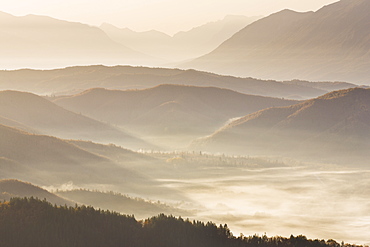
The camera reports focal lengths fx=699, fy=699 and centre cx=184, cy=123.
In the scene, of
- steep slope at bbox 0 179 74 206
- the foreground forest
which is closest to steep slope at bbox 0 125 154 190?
steep slope at bbox 0 179 74 206

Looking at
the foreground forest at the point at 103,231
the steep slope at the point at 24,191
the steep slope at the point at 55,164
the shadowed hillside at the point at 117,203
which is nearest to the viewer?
the foreground forest at the point at 103,231

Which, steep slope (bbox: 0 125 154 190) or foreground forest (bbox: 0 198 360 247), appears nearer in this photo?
foreground forest (bbox: 0 198 360 247)

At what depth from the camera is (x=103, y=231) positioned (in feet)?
153

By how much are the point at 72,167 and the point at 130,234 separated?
303ft

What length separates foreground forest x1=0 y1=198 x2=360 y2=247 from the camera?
43969 mm

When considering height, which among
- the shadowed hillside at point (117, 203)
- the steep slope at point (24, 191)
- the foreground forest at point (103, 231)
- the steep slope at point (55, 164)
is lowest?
the foreground forest at point (103, 231)

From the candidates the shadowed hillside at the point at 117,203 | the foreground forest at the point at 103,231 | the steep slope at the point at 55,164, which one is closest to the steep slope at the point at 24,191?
the shadowed hillside at the point at 117,203

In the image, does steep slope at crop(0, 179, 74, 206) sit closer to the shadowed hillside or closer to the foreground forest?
the shadowed hillside

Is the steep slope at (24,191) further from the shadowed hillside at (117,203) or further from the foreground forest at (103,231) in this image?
the foreground forest at (103,231)

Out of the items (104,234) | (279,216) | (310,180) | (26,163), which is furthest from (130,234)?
(310,180)

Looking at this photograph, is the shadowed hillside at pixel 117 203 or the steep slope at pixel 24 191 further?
the shadowed hillside at pixel 117 203

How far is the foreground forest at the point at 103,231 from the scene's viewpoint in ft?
144

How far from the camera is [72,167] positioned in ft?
451

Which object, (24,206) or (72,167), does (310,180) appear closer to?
(72,167)
